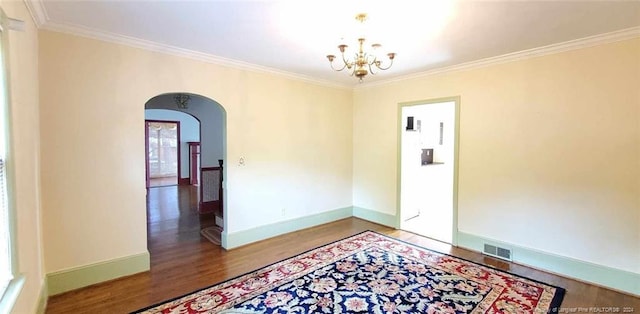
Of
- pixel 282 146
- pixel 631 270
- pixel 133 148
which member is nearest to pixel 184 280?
pixel 133 148

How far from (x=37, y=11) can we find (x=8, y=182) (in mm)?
1549

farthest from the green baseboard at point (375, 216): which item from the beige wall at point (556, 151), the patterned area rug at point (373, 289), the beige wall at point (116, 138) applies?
the beige wall at point (116, 138)

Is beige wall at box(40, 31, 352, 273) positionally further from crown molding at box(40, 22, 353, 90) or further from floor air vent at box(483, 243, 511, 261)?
floor air vent at box(483, 243, 511, 261)

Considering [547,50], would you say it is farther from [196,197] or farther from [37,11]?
[196,197]

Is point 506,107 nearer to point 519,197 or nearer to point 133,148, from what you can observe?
point 519,197

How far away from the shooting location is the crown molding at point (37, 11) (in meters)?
2.30

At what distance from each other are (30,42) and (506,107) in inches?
196

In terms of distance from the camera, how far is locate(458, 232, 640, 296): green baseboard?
9.72 ft

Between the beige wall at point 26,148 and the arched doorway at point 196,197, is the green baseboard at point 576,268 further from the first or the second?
the beige wall at point 26,148

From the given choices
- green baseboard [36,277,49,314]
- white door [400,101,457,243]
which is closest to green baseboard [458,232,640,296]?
white door [400,101,457,243]

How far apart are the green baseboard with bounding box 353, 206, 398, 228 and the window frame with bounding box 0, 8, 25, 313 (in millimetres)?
4542

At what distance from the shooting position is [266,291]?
2.90 meters

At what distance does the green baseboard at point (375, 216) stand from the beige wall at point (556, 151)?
47.3 inches

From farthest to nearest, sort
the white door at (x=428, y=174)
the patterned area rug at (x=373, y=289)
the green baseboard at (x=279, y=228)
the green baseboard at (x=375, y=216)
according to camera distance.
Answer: the green baseboard at (x=375, y=216) < the white door at (x=428, y=174) < the green baseboard at (x=279, y=228) < the patterned area rug at (x=373, y=289)
